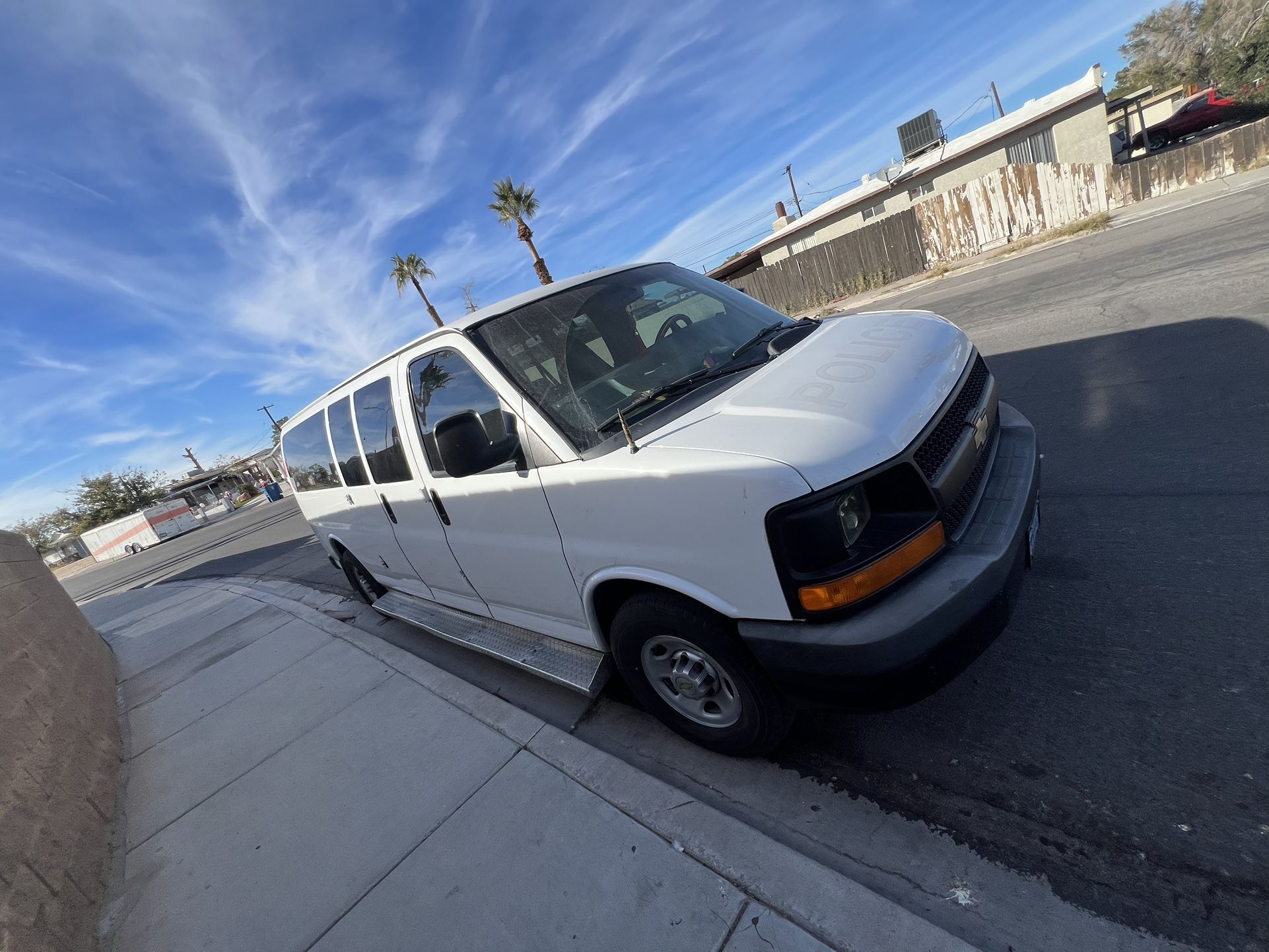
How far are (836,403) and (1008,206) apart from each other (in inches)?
677

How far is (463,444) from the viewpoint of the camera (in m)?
2.31

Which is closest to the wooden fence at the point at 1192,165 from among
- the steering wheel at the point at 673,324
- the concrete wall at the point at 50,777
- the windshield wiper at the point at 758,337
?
the windshield wiper at the point at 758,337

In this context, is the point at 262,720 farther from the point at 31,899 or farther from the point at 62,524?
the point at 62,524

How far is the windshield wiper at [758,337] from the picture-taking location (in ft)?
9.25

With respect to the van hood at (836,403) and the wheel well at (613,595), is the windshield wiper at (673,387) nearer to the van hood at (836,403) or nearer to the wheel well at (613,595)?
the van hood at (836,403)

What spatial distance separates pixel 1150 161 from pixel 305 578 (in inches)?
785

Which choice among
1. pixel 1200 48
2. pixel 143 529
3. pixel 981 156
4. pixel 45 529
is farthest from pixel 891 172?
pixel 45 529

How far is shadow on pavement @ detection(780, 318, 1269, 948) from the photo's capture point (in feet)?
5.40

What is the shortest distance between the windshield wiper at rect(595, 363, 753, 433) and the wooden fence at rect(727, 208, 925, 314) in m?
14.7

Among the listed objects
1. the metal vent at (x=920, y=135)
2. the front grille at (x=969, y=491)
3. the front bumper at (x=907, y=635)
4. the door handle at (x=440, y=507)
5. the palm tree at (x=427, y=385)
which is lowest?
the front bumper at (x=907, y=635)

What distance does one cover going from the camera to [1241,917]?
147cm

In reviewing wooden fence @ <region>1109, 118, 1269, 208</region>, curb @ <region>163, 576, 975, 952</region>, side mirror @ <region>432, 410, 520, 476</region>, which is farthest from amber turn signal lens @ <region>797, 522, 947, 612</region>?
wooden fence @ <region>1109, 118, 1269, 208</region>

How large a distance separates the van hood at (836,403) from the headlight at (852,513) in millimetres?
110

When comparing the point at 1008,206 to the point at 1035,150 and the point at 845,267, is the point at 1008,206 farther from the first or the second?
the point at 1035,150
